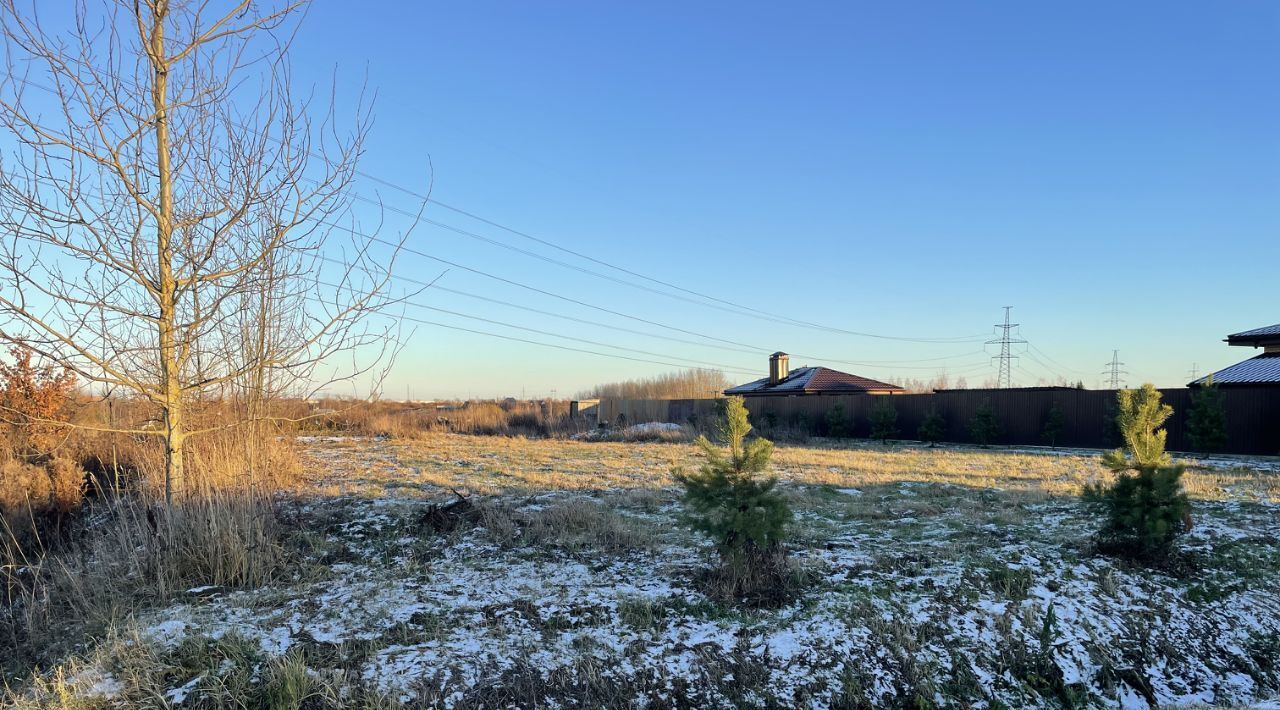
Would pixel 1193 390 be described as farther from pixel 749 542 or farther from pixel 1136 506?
→ pixel 749 542

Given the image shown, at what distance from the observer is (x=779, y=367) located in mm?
32062

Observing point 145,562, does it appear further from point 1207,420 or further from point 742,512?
point 1207,420

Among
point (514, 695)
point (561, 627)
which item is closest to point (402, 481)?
point (561, 627)

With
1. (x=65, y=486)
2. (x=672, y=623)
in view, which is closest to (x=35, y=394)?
(x=65, y=486)

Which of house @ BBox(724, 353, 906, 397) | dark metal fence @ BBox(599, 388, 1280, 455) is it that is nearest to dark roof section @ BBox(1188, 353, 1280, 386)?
dark metal fence @ BBox(599, 388, 1280, 455)

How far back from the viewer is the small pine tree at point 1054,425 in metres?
17.1

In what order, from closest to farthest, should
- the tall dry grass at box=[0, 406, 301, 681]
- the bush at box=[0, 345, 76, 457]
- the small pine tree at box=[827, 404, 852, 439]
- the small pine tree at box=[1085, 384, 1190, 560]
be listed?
the tall dry grass at box=[0, 406, 301, 681] < the small pine tree at box=[1085, 384, 1190, 560] < the bush at box=[0, 345, 76, 457] < the small pine tree at box=[827, 404, 852, 439]

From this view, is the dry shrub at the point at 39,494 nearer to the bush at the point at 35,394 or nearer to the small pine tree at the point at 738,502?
the bush at the point at 35,394

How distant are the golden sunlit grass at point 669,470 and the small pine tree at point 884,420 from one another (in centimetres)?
338

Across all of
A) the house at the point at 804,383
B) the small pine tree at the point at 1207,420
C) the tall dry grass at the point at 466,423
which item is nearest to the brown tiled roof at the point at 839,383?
the house at the point at 804,383

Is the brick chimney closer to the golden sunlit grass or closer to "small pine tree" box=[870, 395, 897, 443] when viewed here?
"small pine tree" box=[870, 395, 897, 443]

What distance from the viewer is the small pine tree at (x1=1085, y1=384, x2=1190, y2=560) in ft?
16.4

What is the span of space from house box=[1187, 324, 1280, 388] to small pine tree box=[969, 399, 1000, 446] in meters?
4.56

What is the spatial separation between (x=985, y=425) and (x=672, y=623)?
17530 mm
